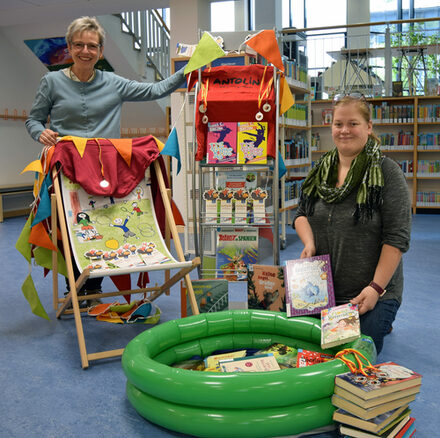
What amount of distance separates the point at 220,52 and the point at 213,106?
1.30 feet

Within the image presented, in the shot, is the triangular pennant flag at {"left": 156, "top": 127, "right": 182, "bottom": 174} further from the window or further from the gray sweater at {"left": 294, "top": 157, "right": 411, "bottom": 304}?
the window

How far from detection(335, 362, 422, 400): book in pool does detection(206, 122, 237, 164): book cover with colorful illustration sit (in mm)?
1731

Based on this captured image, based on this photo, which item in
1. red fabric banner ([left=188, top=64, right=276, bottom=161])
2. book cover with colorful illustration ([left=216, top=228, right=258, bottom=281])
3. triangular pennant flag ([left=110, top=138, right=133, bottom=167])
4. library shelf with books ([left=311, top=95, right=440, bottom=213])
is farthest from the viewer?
library shelf with books ([left=311, top=95, right=440, bottom=213])

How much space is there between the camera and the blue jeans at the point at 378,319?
2170 mm

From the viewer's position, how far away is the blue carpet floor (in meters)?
1.86

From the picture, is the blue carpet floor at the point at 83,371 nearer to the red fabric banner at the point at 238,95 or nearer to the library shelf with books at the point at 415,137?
the red fabric banner at the point at 238,95

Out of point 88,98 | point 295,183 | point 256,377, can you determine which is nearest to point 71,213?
point 88,98

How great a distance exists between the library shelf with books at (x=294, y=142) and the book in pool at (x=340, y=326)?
119 inches

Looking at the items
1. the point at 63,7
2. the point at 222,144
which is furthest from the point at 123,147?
the point at 63,7

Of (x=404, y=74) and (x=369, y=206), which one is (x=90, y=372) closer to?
(x=369, y=206)

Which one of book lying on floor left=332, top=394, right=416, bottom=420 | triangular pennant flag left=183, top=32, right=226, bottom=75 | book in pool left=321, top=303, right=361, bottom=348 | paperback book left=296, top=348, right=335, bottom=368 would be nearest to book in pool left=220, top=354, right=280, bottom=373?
paperback book left=296, top=348, right=335, bottom=368

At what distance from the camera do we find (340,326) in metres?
2.03

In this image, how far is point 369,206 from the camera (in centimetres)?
214

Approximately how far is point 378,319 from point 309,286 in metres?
0.32
